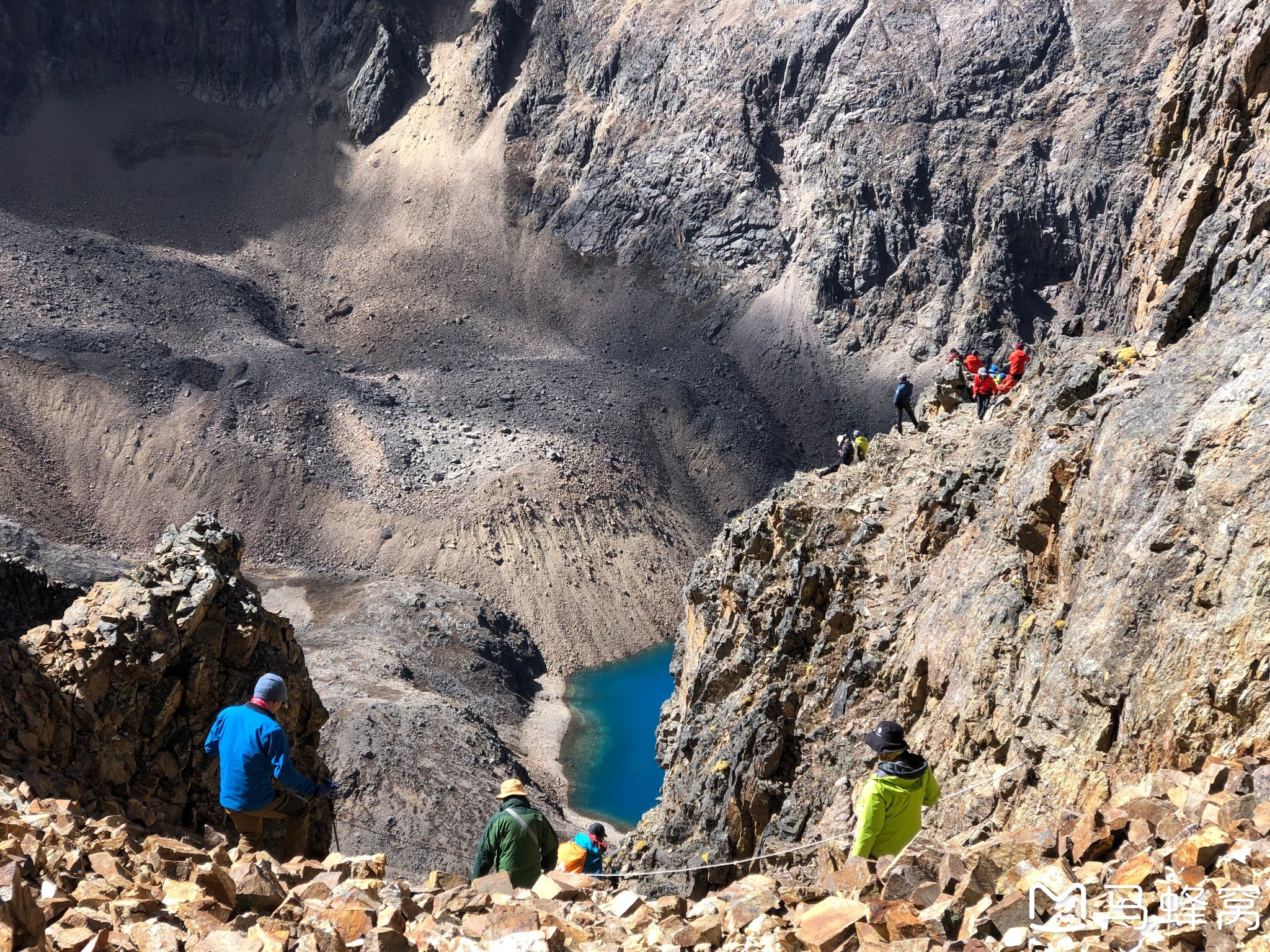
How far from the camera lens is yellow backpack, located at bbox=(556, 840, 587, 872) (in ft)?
37.7

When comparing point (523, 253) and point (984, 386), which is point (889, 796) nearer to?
point (984, 386)

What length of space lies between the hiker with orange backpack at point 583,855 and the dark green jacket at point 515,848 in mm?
1750

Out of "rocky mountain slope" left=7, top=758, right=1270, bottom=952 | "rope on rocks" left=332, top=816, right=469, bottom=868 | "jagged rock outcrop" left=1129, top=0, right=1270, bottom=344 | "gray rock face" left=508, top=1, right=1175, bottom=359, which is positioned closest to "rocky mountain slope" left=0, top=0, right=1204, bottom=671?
"gray rock face" left=508, top=1, right=1175, bottom=359

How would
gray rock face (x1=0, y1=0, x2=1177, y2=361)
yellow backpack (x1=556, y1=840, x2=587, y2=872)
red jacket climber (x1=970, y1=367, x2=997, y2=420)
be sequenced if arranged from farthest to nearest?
gray rock face (x1=0, y1=0, x2=1177, y2=361), red jacket climber (x1=970, y1=367, x2=997, y2=420), yellow backpack (x1=556, y1=840, x2=587, y2=872)

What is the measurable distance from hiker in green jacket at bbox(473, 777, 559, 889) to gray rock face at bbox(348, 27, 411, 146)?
9853cm

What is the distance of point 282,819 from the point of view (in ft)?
34.5

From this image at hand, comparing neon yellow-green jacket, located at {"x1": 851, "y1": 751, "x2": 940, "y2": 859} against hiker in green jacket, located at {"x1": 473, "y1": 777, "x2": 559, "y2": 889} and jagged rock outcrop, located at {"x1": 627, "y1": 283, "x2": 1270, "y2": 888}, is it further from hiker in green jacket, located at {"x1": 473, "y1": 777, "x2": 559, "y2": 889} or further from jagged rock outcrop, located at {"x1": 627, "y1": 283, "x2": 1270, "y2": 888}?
hiker in green jacket, located at {"x1": 473, "y1": 777, "x2": 559, "y2": 889}

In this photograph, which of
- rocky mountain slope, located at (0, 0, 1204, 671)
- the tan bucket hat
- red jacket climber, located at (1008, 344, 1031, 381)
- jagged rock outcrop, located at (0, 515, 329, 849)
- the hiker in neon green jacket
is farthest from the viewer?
rocky mountain slope, located at (0, 0, 1204, 671)

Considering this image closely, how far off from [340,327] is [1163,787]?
78872 mm

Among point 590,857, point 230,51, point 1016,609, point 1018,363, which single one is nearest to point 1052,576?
point 1016,609

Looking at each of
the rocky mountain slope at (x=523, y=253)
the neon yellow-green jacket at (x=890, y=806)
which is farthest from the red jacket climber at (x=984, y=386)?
the rocky mountain slope at (x=523, y=253)

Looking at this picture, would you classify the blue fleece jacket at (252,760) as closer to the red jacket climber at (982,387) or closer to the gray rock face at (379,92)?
the red jacket climber at (982,387)

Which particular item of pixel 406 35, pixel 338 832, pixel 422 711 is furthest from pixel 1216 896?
pixel 406 35

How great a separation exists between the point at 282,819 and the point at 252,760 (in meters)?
1.45
